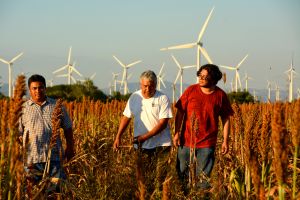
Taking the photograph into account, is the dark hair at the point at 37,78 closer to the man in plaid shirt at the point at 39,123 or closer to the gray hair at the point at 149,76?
the man in plaid shirt at the point at 39,123

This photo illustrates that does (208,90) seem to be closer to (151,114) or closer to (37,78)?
(151,114)

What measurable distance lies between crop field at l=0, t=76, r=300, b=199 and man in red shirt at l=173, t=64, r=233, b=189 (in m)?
0.21

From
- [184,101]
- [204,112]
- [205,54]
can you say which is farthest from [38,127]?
[205,54]

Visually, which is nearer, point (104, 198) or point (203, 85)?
point (104, 198)

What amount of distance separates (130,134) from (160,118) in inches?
121

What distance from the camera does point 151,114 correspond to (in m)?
6.87

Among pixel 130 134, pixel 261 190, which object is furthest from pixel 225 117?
pixel 261 190

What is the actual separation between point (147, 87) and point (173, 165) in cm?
134

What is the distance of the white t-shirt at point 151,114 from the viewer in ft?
22.4

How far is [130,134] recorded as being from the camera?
981 centimetres

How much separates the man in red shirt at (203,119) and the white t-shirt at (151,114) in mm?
281

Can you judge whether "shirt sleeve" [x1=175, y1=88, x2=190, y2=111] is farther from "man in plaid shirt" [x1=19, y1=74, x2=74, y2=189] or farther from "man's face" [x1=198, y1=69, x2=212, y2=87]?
"man in plaid shirt" [x1=19, y1=74, x2=74, y2=189]

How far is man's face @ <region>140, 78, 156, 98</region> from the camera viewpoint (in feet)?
21.9

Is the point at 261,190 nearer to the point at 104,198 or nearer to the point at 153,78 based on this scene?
the point at 104,198
